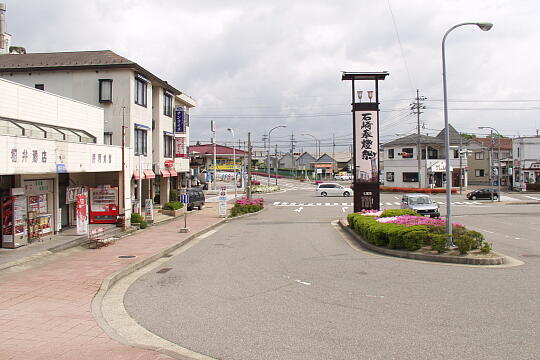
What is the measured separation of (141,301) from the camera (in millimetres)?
10500

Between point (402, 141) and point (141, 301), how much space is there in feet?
215

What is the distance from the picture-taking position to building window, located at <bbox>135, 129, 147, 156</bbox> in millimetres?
31248

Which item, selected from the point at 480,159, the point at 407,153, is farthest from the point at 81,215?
the point at 480,159

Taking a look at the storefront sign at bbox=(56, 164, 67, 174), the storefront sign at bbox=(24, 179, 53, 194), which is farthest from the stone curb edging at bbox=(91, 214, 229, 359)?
the storefront sign at bbox=(24, 179, 53, 194)

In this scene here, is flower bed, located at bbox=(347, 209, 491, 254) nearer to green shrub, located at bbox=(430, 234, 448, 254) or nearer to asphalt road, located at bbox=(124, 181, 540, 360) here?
green shrub, located at bbox=(430, 234, 448, 254)

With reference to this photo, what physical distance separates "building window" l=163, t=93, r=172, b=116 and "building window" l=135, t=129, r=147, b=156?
5.14 m

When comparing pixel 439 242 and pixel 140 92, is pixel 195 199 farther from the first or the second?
pixel 439 242

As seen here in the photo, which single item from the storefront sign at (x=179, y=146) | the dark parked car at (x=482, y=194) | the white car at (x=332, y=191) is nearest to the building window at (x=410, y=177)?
the white car at (x=332, y=191)

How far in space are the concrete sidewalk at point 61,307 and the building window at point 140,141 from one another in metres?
14.0

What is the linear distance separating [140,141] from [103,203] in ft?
28.3

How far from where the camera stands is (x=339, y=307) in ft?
31.2

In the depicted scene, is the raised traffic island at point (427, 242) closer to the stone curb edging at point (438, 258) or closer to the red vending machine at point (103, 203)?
the stone curb edging at point (438, 258)

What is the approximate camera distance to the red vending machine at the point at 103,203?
78.9 feet

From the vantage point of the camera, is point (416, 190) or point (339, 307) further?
point (416, 190)
